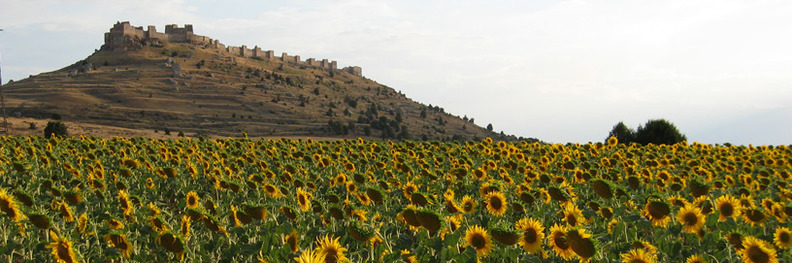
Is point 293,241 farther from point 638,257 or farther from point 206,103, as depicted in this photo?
point 206,103

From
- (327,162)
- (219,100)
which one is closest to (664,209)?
(327,162)

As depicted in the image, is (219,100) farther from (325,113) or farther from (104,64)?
(104,64)

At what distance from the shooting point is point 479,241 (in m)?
4.73

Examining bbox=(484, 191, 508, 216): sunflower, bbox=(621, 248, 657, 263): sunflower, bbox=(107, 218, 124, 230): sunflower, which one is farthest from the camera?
bbox=(484, 191, 508, 216): sunflower

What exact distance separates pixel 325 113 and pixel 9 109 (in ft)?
224

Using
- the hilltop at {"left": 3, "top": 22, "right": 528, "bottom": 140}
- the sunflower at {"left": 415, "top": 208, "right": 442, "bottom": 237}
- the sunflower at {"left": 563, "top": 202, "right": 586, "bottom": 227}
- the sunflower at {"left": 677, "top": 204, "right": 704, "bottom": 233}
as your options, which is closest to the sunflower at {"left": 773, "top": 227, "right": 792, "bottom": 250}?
the sunflower at {"left": 677, "top": 204, "right": 704, "bottom": 233}

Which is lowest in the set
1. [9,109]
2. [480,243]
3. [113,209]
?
[9,109]

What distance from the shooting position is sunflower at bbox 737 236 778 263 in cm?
490

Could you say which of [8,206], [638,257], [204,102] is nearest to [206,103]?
[204,102]

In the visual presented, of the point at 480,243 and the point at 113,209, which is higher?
the point at 480,243

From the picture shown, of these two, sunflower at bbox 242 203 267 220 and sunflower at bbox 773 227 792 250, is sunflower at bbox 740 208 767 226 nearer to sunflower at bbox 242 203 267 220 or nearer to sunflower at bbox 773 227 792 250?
sunflower at bbox 773 227 792 250

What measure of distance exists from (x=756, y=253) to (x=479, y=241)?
88.0 inches

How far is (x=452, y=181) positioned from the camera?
10070 mm

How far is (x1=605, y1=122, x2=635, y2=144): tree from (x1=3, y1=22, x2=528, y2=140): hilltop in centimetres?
8687
